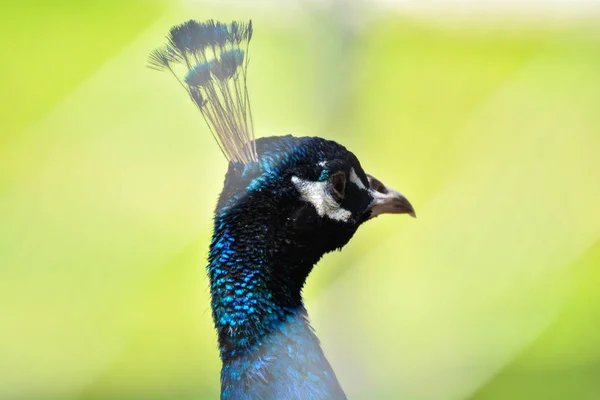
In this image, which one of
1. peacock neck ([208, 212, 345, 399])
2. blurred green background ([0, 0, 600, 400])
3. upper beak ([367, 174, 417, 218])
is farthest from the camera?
blurred green background ([0, 0, 600, 400])

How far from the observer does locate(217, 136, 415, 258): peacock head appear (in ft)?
2.89

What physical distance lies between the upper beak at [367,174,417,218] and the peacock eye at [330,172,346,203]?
0.22ft

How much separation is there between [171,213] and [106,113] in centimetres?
28

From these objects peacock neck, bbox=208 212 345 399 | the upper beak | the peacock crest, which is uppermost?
the peacock crest

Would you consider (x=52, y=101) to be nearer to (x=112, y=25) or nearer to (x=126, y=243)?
(x=112, y=25)

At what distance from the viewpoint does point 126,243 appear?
1608 mm

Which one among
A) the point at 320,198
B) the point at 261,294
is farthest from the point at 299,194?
the point at 261,294

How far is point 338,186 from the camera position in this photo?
943mm

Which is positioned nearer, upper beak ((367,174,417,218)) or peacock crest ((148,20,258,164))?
peacock crest ((148,20,258,164))

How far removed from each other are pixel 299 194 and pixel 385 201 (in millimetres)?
154

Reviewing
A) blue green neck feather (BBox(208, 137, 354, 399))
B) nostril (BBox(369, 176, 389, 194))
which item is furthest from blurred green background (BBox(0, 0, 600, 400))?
blue green neck feather (BBox(208, 137, 354, 399))

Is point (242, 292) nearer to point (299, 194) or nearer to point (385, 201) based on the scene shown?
point (299, 194)

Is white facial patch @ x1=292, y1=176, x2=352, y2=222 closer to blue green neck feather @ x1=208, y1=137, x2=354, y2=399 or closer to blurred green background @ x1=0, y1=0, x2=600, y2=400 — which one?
blue green neck feather @ x1=208, y1=137, x2=354, y2=399

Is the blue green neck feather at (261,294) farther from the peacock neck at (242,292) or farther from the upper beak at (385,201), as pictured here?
the upper beak at (385,201)
